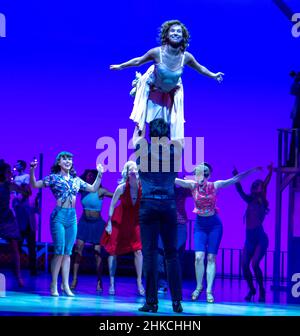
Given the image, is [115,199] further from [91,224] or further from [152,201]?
[152,201]

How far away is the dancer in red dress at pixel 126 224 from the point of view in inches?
404

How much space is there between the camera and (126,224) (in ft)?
34.0

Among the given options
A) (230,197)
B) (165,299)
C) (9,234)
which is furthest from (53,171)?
(230,197)

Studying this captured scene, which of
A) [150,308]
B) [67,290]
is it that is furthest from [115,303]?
[150,308]

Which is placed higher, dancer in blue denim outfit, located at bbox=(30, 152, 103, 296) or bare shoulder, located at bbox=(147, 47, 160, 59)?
bare shoulder, located at bbox=(147, 47, 160, 59)

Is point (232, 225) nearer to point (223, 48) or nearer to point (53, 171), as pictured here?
point (223, 48)

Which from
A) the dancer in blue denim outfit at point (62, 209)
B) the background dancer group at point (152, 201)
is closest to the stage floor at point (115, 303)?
the background dancer group at point (152, 201)

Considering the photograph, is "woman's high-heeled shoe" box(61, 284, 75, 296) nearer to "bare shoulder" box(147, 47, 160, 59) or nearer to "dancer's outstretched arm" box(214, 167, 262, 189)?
"dancer's outstretched arm" box(214, 167, 262, 189)

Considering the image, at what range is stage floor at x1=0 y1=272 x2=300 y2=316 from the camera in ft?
27.0

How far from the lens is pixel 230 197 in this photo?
1261 centimetres

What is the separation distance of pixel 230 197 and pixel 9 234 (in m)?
3.56

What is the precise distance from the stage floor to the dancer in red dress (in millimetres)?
467

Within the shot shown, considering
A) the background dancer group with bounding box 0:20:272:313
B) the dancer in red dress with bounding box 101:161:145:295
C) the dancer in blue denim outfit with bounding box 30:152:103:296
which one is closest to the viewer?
the background dancer group with bounding box 0:20:272:313

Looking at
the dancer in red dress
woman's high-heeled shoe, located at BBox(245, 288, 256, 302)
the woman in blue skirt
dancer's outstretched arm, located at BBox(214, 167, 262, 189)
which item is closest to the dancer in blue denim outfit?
the dancer in red dress
